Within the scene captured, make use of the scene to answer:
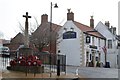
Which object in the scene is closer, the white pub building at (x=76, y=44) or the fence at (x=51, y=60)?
the fence at (x=51, y=60)

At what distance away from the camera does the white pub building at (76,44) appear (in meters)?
46.1

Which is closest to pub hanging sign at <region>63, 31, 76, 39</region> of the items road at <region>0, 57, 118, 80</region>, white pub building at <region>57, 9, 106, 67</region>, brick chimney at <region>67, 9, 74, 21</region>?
white pub building at <region>57, 9, 106, 67</region>

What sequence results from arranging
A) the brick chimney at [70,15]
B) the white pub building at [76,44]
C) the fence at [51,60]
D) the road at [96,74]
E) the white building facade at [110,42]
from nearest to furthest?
the road at [96,74] < the fence at [51,60] < the white pub building at [76,44] < the brick chimney at [70,15] < the white building facade at [110,42]

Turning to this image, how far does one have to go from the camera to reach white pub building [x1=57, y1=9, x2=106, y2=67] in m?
46.1

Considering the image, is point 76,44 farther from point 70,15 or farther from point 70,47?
point 70,15

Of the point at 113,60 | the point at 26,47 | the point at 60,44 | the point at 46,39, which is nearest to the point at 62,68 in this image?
the point at 26,47

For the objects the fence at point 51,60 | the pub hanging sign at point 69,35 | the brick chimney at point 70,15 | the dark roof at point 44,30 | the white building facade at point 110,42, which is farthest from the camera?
the white building facade at point 110,42

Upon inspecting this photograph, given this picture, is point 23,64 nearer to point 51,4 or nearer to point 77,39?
point 51,4

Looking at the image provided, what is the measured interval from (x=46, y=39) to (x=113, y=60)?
19.5m

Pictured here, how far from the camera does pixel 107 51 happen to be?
56.6 meters

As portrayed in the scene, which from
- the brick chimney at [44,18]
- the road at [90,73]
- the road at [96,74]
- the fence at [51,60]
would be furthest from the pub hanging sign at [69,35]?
the fence at [51,60]

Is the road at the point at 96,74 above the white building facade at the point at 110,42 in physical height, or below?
below

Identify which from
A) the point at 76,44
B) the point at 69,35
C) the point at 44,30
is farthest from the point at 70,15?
the point at 44,30

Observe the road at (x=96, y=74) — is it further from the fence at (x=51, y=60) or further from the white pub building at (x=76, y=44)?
the white pub building at (x=76, y=44)
